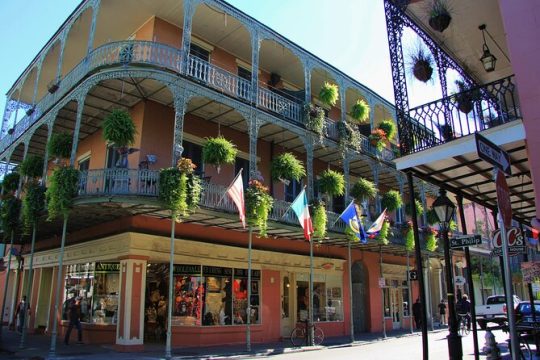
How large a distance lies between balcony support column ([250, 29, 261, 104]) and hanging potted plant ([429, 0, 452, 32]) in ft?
29.7

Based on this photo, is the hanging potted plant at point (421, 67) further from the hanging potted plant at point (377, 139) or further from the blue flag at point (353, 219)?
the hanging potted plant at point (377, 139)

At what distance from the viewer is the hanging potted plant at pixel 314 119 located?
1897 centimetres

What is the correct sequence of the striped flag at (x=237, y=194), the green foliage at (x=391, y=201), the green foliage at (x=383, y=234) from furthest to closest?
1. the green foliage at (x=391, y=201)
2. the green foliage at (x=383, y=234)
3. the striped flag at (x=237, y=194)

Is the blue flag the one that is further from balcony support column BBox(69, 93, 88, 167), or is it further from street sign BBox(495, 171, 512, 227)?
street sign BBox(495, 171, 512, 227)

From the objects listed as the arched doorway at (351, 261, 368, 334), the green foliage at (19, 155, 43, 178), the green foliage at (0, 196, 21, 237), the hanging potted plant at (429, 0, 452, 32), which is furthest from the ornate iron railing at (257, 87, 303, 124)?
the green foliage at (0, 196, 21, 237)

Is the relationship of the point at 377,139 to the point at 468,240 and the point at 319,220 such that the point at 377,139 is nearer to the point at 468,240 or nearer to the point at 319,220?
the point at 319,220

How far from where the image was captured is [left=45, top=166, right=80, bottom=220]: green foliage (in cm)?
1343

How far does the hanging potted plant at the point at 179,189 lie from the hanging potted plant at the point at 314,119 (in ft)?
22.7

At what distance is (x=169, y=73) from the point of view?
1441cm

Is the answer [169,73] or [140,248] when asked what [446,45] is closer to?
[169,73]

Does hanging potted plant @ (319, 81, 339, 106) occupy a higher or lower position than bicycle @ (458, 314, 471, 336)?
higher

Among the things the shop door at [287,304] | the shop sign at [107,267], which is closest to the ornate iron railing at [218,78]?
the shop sign at [107,267]

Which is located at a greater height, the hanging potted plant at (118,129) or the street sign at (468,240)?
the hanging potted plant at (118,129)

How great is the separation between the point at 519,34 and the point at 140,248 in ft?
40.5
